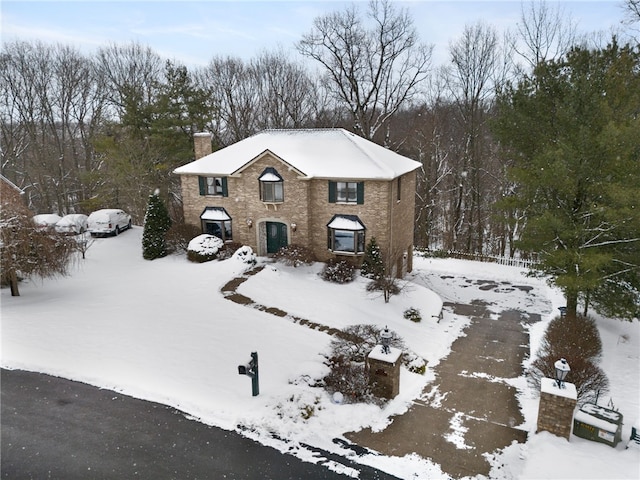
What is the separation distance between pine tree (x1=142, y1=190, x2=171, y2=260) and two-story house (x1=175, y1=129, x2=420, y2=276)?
1.76 metres

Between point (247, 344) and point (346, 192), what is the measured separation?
9894 mm

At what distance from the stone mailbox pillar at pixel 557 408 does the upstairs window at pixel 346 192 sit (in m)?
12.3

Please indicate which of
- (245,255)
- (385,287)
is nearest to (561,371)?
(385,287)

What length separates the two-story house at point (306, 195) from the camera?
66.8 ft

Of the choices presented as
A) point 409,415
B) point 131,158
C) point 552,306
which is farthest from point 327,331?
point 131,158

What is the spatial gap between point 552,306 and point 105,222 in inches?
959

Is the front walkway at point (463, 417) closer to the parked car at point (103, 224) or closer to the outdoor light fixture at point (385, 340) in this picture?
the outdoor light fixture at point (385, 340)

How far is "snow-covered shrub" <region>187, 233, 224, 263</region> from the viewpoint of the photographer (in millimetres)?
21078

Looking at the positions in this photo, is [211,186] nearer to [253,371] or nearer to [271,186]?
[271,186]

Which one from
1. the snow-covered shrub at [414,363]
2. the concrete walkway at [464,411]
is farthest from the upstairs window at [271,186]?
the snow-covered shrub at [414,363]

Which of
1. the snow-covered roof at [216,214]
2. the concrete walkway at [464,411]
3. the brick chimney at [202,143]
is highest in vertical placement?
the brick chimney at [202,143]

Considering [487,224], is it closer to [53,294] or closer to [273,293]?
[273,293]

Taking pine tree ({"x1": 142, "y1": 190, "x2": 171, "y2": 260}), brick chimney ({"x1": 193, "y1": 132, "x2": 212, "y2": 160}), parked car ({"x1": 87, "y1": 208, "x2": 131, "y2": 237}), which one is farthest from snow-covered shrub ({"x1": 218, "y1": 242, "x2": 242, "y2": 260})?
parked car ({"x1": 87, "y1": 208, "x2": 131, "y2": 237})

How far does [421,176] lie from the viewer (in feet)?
119
